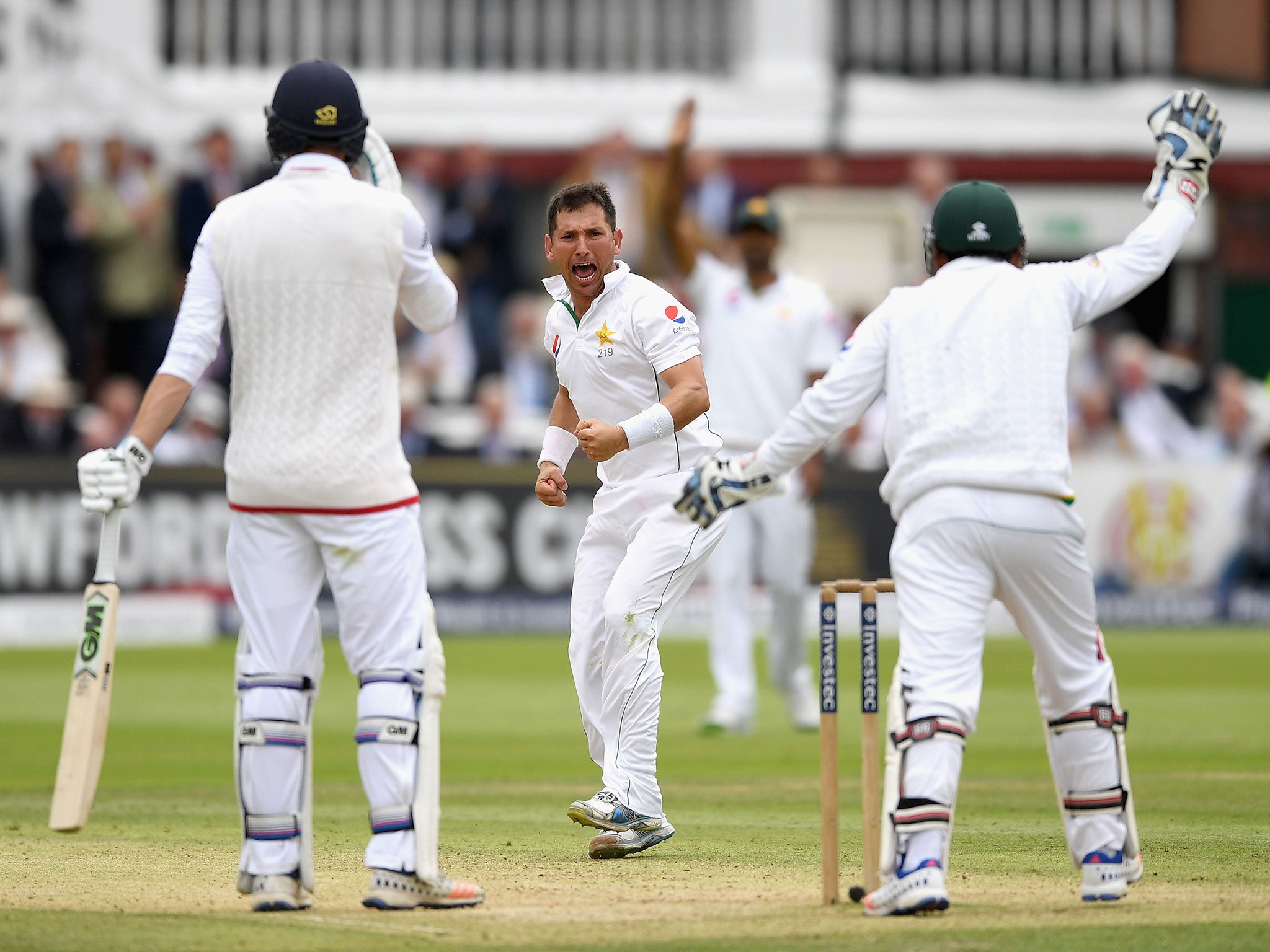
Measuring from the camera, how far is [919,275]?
859 inches

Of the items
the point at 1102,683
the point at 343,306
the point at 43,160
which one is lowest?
the point at 1102,683

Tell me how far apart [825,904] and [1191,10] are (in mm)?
22221

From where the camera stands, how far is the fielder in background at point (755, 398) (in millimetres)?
11188

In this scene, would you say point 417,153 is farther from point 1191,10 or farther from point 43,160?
point 1191,10

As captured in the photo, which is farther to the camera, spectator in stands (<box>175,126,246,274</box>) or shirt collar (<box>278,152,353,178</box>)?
spectator in stands (<box>175,126,246,274</box>)

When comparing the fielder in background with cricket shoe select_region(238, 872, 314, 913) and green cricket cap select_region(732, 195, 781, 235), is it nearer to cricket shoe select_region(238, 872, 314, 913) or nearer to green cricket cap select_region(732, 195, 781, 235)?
green cricket cap select_region(732, 195, 781, 235)

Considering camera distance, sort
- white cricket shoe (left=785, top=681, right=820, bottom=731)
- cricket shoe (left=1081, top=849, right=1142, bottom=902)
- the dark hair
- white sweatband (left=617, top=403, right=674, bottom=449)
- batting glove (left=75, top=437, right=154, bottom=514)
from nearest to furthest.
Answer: batting glove (left=75, top=437, right=154, bottom=514), cricket shoe (left=1081, top=849, right=1142, bottom=902), white sweatband (left=617, top=403, right=674, bottom=449), the dark hair, white cricket shoe (left=785, top=681, right=820, bottom=731)

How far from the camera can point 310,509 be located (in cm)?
587

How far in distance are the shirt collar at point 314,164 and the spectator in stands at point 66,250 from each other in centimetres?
1366

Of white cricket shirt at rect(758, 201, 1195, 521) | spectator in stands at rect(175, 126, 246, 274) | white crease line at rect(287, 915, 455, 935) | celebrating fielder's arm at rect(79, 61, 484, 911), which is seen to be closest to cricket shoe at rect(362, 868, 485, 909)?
celebrating fielder's arm at rect(79, 61, 484, 911)

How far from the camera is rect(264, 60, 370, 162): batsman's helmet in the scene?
5973mm

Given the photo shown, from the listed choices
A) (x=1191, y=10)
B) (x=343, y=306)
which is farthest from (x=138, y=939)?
(x=1191, y=10)

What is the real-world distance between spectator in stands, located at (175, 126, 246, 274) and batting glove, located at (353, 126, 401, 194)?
12697mm

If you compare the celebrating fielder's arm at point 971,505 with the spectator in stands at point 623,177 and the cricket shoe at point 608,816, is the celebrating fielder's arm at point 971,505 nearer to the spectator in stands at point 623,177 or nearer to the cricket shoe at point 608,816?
the cricket shoe at point 608,816
